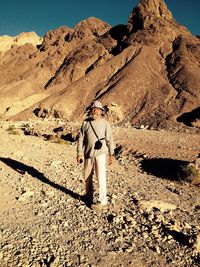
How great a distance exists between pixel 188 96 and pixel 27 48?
5150cm

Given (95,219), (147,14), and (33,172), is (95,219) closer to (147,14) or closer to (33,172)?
(33,172)

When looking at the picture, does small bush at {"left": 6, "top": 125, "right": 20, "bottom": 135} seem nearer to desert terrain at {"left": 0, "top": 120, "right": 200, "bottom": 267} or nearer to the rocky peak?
desert terrain at {"left": 0, "top": 120, "right": 200, "bottom": 267}

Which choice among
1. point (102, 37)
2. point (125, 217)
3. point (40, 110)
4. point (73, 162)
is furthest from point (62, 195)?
point (102, 37)

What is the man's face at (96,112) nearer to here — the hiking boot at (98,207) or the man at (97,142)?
the man at (97,142)

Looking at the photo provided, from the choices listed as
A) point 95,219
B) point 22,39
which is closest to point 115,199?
point 95,219

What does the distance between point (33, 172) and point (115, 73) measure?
148 ft

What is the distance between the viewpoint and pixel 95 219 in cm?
550

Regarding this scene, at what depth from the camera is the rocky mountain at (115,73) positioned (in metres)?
40.5

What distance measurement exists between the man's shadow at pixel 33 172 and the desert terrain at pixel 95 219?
0.02 metres

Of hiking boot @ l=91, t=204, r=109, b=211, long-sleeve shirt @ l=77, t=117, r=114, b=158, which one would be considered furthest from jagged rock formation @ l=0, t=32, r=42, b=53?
hiking boot @ l=91, t=204, r=109, b=211

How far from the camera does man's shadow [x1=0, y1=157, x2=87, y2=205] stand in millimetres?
7167

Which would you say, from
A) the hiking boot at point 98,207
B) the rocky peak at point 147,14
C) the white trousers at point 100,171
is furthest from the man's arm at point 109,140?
the rocky peak at point 147,14

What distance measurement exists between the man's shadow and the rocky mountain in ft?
77.2

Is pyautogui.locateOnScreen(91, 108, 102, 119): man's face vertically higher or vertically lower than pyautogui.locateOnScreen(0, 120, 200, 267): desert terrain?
higher
